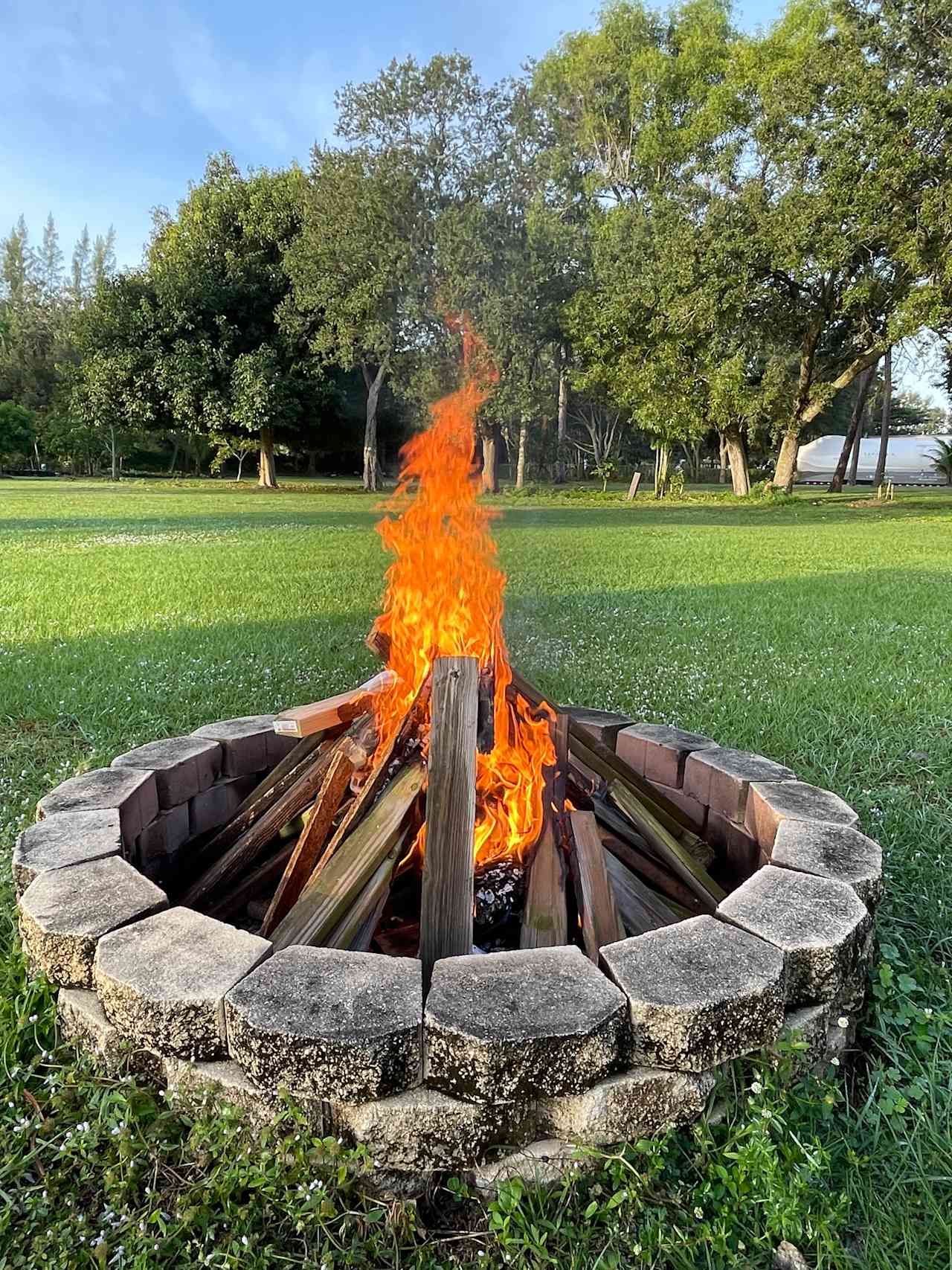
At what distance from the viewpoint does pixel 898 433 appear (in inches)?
2427

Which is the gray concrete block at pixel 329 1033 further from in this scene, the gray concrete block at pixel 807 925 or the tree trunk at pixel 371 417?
the tree trunk at pixel 371 417

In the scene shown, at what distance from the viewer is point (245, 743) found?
123 inches

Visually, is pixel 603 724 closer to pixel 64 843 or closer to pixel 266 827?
pixel 266 827

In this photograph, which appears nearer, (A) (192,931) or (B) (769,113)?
(A) (192,931)

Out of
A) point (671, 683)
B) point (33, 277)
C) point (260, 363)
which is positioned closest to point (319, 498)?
point (260, 363)

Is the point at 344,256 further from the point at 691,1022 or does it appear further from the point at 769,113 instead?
the point at 691,1022

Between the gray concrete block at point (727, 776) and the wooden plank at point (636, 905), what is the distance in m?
0.53

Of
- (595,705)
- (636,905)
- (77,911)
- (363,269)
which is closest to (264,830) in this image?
(77,911)

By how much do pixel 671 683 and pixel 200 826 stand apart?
322cm

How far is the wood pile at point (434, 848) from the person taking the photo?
2121mm

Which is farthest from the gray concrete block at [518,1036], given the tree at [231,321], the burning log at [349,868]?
the tree at [231,321]

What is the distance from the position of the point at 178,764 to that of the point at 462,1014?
5.60ft

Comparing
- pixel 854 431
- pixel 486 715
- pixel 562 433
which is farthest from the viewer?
pixel 562 433

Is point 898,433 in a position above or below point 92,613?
above
